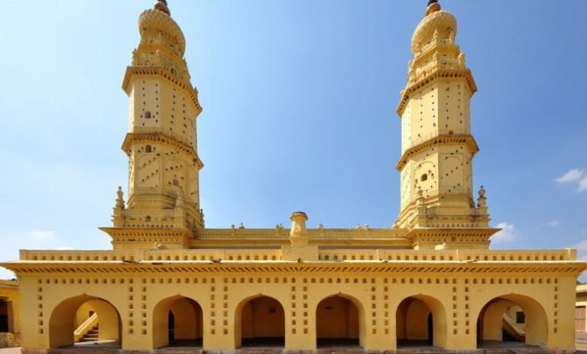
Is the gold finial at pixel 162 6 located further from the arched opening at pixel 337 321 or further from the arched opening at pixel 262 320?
the arched opening at pixel 337 321

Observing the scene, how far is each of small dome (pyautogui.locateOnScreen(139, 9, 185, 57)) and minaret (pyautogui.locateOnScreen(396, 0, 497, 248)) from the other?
762 inches

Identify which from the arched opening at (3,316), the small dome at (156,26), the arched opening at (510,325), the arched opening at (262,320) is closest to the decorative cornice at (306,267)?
the arched opening at (510,325)

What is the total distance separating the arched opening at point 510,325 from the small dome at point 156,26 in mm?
28068

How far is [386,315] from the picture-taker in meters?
13.8

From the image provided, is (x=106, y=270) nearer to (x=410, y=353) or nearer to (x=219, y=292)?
(x=219, y=292)

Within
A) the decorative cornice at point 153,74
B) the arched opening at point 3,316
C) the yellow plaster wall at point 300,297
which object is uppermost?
the decorative cornice at point 153,74

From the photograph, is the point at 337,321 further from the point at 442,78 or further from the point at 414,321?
the point at 442,78

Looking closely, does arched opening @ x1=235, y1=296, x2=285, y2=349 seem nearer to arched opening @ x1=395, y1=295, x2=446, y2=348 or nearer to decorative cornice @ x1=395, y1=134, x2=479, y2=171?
arched opening @ x1=395, y1=295, x2=446, y2=348

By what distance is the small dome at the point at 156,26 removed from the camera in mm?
22266

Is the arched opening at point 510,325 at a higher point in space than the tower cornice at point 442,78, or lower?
lower

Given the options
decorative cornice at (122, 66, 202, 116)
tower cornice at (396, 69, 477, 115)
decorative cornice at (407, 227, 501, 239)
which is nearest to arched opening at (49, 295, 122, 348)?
decorative cornice at (122, 66, 202, 116)

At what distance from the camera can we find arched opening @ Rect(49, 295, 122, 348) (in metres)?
14.1

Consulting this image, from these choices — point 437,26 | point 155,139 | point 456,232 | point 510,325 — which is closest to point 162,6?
point 155,139

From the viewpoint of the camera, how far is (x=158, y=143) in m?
20.7
